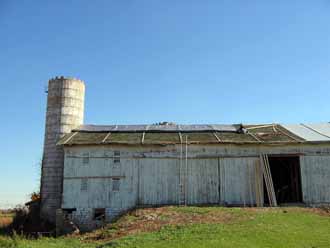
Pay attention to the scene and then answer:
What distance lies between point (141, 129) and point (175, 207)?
22.7 feet

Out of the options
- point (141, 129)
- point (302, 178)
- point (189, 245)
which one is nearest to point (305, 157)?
point (302, 178)

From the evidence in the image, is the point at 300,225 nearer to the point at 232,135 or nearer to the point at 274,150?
the point at 274,150

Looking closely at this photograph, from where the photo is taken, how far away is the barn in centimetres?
2398

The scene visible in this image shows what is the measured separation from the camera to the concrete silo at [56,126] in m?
25.9

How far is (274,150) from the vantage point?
25016 mm

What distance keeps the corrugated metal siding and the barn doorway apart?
0.84 metres

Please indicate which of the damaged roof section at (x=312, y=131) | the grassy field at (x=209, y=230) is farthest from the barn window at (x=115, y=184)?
the damaged roof section at (x=312, y=131)

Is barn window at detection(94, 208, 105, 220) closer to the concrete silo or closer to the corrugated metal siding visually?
the concrete silo

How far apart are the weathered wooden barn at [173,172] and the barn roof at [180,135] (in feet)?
0.39

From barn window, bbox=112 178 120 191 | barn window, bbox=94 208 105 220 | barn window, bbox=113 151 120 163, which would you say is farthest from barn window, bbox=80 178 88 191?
barn window, bbox=113 151 120 163

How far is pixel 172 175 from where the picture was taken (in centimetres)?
2442

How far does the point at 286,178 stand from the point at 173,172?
10297 millimetres

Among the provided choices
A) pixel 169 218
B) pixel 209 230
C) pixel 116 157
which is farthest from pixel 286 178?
pixel 209 230

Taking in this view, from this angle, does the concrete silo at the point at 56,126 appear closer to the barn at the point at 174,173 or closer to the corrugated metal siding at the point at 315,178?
the barn at the point at 174,173
